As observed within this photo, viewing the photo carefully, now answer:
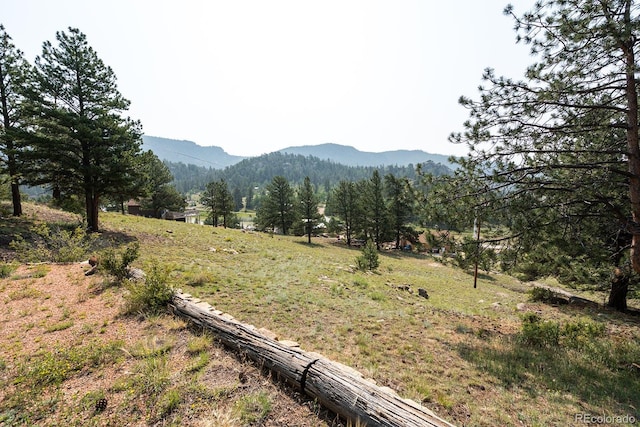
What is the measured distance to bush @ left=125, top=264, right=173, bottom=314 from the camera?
6.71 metres

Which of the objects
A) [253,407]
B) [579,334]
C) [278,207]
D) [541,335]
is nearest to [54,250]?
[253,407]

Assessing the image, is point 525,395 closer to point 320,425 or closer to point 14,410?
point 320,425

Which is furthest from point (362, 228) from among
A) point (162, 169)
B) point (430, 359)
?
point (430, 359)

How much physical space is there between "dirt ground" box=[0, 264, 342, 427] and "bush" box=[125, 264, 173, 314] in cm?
34

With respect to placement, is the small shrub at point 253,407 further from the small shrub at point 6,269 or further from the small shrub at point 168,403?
the small shrub at point 6,269

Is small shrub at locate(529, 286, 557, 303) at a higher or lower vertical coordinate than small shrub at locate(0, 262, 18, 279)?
lower

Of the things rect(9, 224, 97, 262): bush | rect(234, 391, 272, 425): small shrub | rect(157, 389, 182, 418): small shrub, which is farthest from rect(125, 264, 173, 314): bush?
rect(9, 224, 97, 262): bush

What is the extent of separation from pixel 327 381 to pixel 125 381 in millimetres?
3245

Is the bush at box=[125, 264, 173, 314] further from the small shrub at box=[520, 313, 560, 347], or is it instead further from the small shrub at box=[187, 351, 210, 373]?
the small shrub at box=[520, 313, 560, 347]

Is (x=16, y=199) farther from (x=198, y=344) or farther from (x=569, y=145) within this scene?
(x=569, y=145)

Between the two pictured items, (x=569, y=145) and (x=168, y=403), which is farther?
(x=569, y=145)

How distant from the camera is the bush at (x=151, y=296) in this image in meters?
6.71

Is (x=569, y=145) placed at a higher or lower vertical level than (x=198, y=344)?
higher

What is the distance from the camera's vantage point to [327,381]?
404 centimetres
